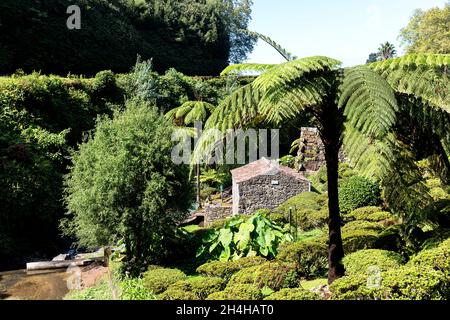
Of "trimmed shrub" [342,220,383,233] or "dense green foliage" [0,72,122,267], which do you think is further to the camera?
"dense green foliage" [0,72,122,267]

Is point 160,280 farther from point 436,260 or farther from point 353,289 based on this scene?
point 436,260

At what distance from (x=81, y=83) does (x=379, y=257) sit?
81.3ft

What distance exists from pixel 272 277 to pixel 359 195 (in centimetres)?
832

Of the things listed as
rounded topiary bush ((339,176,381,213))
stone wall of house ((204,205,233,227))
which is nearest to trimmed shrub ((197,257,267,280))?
rounded topiary bush ((339,176,381,213))

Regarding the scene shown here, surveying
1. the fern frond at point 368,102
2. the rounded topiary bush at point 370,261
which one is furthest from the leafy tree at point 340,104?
the rounded topiary bush at point 370,261

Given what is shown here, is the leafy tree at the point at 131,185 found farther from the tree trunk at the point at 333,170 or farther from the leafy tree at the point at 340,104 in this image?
the tree trunk at the point at 333,170

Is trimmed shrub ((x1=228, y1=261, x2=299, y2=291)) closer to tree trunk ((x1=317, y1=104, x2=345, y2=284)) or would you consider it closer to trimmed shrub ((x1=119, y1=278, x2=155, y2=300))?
tree trunk ((x1=317, y1=104, x2=345, y2=284))

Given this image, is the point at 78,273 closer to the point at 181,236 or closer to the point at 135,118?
the point at 181,236

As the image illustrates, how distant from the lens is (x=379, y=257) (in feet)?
25.9

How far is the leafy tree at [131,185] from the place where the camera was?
13414 millimetres

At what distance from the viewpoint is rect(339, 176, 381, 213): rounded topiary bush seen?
16.0 metres

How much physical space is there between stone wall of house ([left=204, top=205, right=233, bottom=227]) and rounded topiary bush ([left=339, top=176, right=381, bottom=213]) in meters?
6.39

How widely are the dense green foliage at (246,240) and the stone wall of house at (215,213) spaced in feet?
21.6
